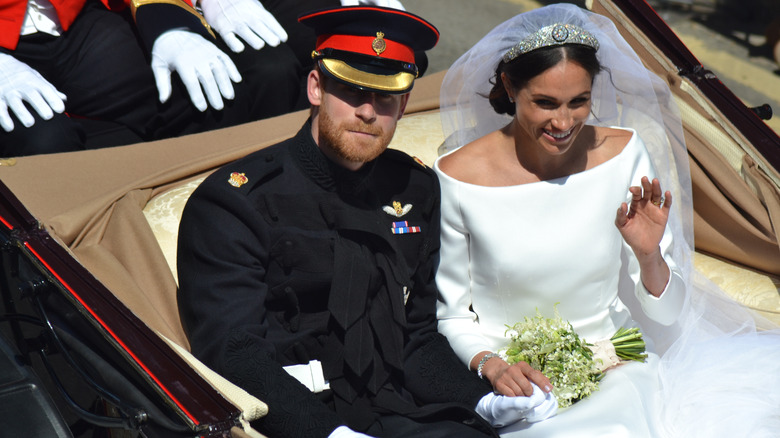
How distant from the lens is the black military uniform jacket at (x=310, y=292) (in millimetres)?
1952

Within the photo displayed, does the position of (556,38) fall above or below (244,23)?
above

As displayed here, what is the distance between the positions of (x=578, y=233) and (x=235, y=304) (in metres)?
0.93

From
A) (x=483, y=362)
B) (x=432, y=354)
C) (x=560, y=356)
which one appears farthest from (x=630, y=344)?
(x=432, y=354)

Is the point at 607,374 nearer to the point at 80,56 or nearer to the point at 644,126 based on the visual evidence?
the point at 644,126

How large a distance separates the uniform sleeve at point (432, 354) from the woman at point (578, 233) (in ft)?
0.12

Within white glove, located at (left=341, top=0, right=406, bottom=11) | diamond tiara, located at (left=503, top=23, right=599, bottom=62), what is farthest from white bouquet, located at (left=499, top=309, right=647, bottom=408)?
white glove, located at (left=341, top=0, right=406, bottom=11)

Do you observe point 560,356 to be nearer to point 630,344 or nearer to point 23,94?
point 630,344

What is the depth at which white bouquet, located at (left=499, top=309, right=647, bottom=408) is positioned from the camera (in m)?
2.12

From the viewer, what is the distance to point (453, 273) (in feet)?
7.75

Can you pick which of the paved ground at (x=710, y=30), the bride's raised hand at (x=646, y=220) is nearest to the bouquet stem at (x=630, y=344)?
the bride's raised hand at (x=646, y=220)

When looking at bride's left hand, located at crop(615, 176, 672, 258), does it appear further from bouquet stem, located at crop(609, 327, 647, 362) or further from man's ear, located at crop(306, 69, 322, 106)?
man's ear, located at crop(306, 69, 322, 106)

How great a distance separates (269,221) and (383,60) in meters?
0.47

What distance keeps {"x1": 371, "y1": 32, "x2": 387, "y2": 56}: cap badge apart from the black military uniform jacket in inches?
9.9

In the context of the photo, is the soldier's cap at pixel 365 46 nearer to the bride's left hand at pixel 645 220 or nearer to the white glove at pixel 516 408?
the bride's left hand at pixel 645 220
